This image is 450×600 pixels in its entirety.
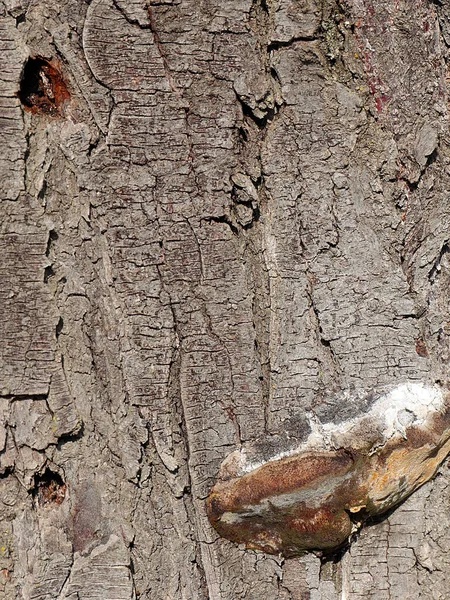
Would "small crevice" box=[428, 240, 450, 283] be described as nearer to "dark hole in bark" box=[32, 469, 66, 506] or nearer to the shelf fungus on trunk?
the shelf fungus on trunk

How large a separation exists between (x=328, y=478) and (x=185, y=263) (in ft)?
1.76

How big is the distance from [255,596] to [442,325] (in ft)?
2.41

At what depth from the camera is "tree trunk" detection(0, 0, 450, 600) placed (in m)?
1.36

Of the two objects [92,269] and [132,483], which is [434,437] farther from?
[92,269]

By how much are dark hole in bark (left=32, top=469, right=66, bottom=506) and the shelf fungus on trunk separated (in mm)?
320

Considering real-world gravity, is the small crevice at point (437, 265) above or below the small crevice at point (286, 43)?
below

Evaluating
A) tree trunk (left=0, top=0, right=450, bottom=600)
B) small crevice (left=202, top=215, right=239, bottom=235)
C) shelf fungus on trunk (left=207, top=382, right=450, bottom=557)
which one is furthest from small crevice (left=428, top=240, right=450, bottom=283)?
small crevice (left=202, top=215, right=239, bottom=235)

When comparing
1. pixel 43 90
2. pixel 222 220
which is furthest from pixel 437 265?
pixel 43 90

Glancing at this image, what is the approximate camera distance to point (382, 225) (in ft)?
4.77

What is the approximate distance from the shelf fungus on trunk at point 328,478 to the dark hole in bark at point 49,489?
1.05 ft

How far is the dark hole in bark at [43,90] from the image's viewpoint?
1.35 meters

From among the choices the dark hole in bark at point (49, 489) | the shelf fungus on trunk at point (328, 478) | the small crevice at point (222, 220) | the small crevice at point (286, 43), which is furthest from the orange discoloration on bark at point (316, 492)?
the small crevice at point (286, 43)

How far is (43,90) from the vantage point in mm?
1368

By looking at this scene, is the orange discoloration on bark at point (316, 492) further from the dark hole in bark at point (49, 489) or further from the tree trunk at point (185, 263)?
the dark hole in bark at point (49, 489)
